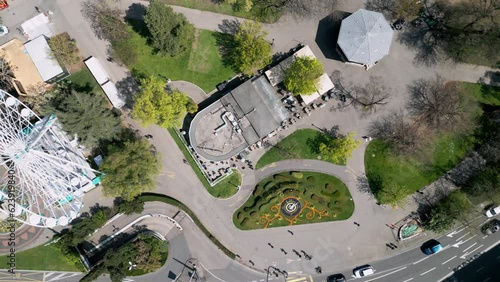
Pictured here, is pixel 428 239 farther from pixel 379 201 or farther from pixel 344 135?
pixel 344 135

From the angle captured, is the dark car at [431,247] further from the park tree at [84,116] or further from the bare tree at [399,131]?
the park tree at [84,116]

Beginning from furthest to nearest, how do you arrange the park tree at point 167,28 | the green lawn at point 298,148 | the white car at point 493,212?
the green lawn at point 298,148
the white car at point 493,212
the park tree at point 167,28

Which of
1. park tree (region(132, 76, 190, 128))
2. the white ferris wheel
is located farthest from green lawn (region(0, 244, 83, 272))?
park tree (region(132, 76, 190, 128))

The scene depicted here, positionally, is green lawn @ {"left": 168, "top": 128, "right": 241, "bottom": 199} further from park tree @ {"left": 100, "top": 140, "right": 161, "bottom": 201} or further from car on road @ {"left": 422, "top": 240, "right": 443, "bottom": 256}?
car on road @ {"left": 422, "top": 240, "right": 443, "bottom": 256}

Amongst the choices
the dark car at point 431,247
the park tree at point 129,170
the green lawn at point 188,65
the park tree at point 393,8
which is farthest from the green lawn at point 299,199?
the park tree at point 393,8

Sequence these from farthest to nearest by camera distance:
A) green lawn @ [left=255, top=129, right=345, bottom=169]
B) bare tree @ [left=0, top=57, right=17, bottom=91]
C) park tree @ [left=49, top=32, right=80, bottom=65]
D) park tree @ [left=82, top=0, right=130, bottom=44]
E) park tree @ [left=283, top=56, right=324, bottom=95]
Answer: green lawn @ [left=255, top=129, right=345, bottom=169]
park tree @ [left=82, top=0, right=130, bottom=44]
park tree @ [left=49, top=32, right=80, bottom=65]
bare tree @ [left=0, top=57, right=17, bottom=91]
park tree @ [left=283, top=56, right=324, bottom=95]

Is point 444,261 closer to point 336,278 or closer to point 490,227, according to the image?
point 490,227
